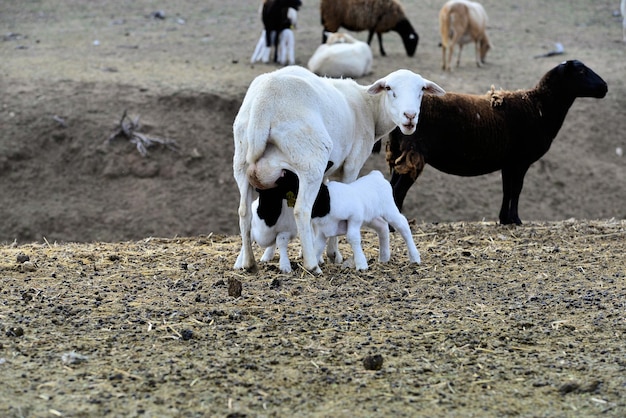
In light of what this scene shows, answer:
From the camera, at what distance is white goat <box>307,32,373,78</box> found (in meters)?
19.8

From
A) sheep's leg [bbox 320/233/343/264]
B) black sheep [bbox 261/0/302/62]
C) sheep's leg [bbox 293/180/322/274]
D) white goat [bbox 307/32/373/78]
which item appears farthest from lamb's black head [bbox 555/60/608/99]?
black sheep [bbox 261/0/302/62]

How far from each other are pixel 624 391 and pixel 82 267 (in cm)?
484

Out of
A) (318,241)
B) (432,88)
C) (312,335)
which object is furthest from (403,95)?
(312,335)

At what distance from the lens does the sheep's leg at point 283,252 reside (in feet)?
26.2

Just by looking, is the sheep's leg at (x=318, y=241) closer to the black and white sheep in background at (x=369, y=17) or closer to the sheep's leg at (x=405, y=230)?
the sheep's leg at (x=405, y=230)

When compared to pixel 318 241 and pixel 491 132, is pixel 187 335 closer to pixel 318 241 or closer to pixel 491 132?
pixel 318 241

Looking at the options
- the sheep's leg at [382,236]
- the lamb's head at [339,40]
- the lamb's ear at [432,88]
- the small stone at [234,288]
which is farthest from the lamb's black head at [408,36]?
the small stone at [234,288]

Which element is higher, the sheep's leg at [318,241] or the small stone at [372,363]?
the small stone at [372,363]

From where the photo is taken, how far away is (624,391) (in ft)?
17.3

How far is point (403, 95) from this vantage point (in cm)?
843

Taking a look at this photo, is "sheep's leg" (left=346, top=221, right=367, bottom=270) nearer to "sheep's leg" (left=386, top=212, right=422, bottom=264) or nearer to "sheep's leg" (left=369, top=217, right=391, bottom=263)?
"sheep's leg" (left=369, top=217, right=391, bottom=263)

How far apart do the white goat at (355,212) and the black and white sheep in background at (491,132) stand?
2.18 meters

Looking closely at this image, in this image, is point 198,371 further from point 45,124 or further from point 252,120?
point 45,124

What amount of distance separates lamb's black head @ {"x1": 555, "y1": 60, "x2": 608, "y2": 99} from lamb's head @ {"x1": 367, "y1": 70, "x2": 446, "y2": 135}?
3058 millimetres
